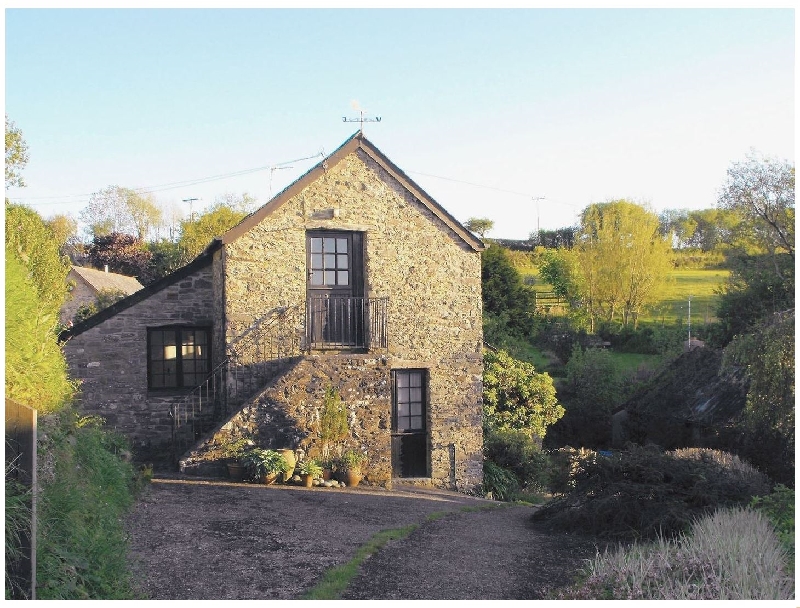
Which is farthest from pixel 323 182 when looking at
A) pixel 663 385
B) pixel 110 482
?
pixel 663 385

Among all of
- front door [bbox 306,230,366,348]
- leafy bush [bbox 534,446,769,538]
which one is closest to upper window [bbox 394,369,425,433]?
front door [bbox 306,230,366,348]

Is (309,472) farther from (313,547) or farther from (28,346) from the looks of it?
(28,346)

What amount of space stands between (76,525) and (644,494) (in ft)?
25.0

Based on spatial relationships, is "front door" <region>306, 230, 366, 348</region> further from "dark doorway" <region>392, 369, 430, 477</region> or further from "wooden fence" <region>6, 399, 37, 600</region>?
"wooden fence" <region>6, 399, 37, 600</region>

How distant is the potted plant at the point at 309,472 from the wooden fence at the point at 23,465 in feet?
27.7

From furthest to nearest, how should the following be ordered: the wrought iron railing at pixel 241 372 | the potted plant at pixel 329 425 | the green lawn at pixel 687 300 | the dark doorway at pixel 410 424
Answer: the green lawn at pixel 687 300 → the dark doorway at pixel 410 424 → the wrought iron railing at pixel 241 372 → the potted plant at pixel 329 425

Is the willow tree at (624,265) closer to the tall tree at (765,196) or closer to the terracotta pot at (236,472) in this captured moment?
the tall tree at (765,196)

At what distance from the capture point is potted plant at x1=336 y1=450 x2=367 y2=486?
595 inches

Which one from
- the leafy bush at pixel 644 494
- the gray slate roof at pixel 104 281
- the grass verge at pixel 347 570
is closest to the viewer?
the grass verge at pixel 347 570

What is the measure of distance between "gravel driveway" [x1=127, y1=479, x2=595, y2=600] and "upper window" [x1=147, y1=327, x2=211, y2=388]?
3.90 meters

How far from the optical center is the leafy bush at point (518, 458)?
19.9m

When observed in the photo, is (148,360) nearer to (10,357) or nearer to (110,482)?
(110,482)

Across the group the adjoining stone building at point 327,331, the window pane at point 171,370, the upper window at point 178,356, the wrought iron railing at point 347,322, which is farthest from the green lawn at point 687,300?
the window pane at point 171,370
